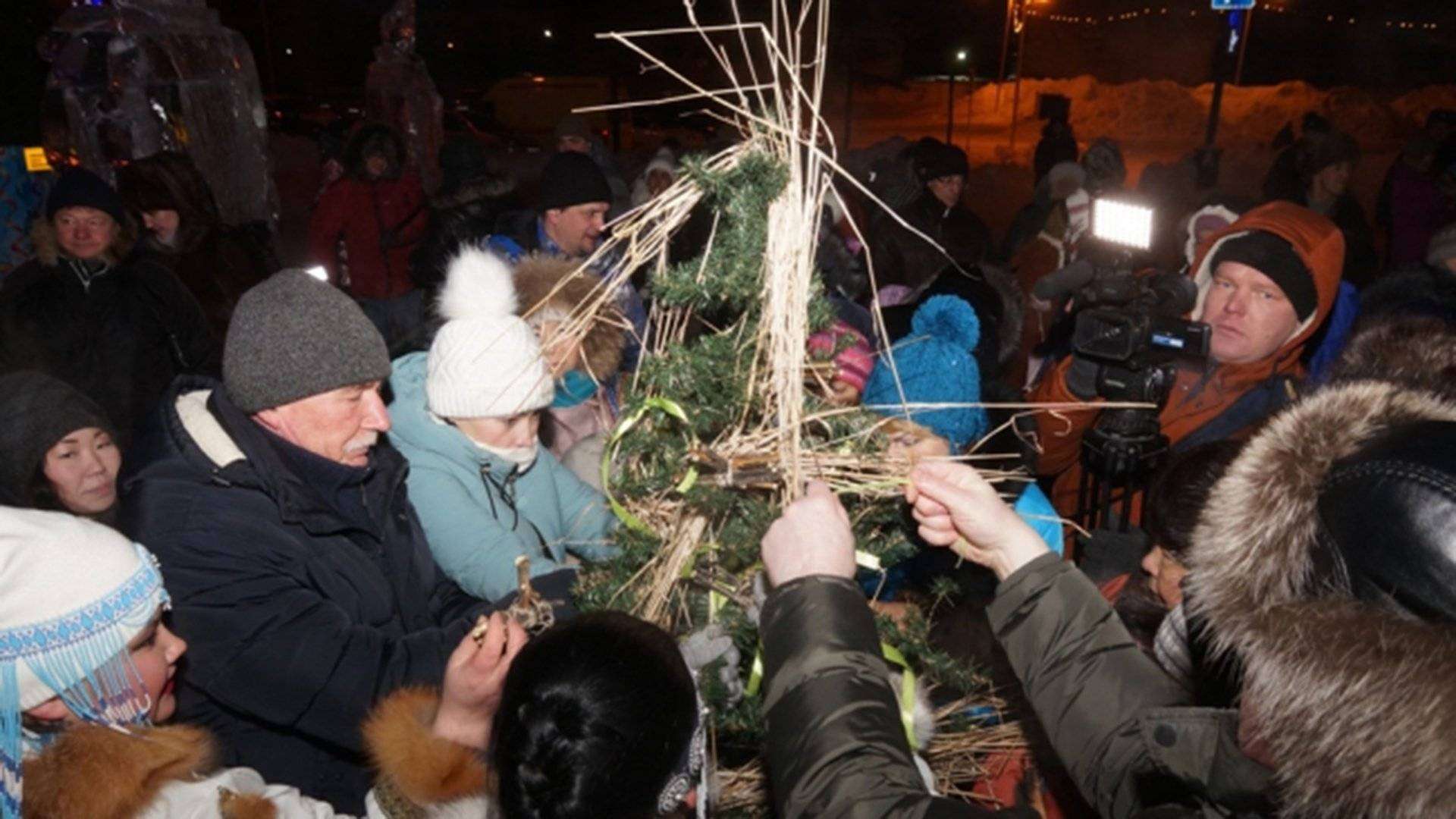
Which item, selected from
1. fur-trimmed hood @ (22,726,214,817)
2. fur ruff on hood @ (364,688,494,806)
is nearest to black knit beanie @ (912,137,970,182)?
fur ruff on hood @ (364,688,494,806)

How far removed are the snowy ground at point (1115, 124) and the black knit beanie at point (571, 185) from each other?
9.58m

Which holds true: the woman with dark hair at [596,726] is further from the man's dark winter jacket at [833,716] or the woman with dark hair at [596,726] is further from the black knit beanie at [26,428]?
the black knit beanie at [26,428]

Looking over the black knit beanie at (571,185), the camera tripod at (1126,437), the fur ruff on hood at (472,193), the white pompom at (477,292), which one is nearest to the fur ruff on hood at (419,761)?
the white pompom at (477,292)

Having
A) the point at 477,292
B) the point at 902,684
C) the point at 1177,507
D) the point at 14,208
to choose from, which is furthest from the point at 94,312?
the point at 1177,507

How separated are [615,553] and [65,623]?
3.00 ft

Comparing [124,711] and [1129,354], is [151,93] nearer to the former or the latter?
[124,711]

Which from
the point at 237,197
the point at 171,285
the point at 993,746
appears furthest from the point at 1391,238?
the point at 237,197

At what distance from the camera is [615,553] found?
72.9 inches

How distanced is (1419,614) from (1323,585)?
0.09m

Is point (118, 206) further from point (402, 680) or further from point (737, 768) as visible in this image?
point (737, 768)

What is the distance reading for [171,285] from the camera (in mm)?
3900

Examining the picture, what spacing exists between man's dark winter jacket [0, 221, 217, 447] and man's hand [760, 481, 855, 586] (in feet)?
11.0

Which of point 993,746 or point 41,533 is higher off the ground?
point 41,533

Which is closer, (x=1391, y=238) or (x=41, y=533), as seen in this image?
(x=41, y=533)
